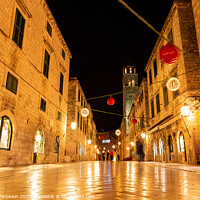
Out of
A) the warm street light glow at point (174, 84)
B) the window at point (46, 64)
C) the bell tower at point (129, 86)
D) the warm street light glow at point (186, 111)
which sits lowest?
the warm street light glow at point (186, 111)

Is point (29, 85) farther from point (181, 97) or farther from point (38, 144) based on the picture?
point (181, 97)

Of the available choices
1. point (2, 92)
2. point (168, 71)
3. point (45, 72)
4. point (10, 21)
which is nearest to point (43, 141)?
point (45, 72)

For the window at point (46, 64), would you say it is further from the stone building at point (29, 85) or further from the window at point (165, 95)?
the window at point (165, 95)

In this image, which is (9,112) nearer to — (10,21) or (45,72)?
(10,21)

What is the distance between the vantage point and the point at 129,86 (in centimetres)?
5381

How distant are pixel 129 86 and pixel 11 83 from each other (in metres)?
45.9

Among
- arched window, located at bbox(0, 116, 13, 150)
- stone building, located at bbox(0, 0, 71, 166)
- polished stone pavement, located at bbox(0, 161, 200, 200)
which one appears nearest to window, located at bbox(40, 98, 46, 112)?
stone building, located at bbox(0, 0, 71, 166)

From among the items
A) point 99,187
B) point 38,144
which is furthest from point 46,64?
point 99,187

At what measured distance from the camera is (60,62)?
18500 mm

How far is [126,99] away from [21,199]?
5234cm

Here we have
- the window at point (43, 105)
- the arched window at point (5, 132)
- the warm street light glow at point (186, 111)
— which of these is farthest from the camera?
the window at point (43, 105)

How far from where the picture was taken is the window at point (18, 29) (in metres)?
10.3

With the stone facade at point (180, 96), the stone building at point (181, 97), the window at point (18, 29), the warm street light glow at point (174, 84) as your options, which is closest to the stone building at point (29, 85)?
the window at point (18, 29)

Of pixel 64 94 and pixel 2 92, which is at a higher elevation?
pixel 64 94
